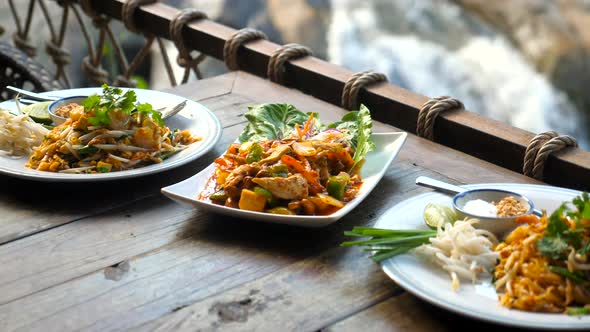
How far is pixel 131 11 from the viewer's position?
8.63 ft

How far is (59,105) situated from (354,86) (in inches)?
29.9

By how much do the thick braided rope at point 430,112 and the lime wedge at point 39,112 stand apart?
2.96 feet

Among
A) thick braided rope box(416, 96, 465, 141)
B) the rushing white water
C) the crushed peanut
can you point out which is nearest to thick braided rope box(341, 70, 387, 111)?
thick braided rope box(416, 96, 465, 141)

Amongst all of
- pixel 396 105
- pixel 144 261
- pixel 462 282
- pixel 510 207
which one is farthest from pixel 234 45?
pixel 462 282

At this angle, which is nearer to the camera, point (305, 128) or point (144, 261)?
point (144, 261)

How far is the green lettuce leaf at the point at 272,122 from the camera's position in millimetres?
1686

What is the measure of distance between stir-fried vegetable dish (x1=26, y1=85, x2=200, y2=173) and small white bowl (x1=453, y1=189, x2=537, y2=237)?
0.66 metres

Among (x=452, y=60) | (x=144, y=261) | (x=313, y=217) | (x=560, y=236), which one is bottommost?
(x=452, y=60)

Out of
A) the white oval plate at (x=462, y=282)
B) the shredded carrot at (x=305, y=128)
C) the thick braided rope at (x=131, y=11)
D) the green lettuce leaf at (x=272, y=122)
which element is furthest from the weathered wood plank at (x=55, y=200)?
the thick braided rope at (x=131, y=11)

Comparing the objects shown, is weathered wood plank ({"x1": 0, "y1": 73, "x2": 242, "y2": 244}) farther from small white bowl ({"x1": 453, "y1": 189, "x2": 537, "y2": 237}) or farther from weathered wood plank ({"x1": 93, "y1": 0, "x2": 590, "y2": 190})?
small white bowl ({"x1": 453, "y1": 189, "x2": 537, "y2": 237})

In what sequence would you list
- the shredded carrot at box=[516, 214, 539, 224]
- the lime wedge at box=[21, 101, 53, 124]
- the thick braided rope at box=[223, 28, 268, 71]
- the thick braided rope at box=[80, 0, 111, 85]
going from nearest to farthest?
the shredded carrot at box=[516, 214, 539, 224] → the lime wedge at box=[21, 101, 53, 124] → the thick braided rope at box=[223, 28, 268, 71] → the thick braided rope at box=[80, 0, 111, 85]

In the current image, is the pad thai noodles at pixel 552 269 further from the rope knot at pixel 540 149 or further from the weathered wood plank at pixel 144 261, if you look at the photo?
the rope knot at pixel 540 149

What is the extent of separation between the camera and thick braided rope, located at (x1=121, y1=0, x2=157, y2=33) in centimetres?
262

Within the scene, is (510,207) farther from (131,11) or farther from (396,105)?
(131,11)
